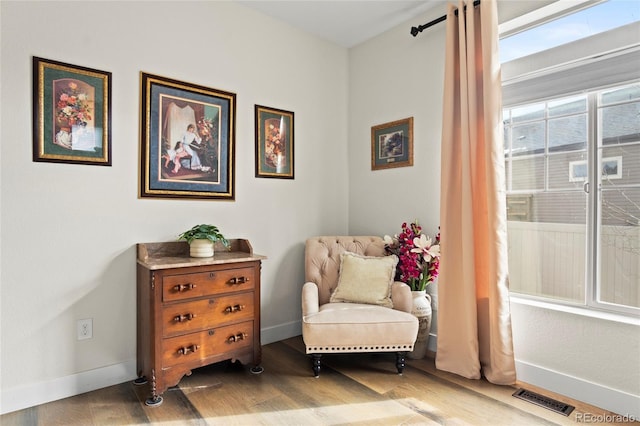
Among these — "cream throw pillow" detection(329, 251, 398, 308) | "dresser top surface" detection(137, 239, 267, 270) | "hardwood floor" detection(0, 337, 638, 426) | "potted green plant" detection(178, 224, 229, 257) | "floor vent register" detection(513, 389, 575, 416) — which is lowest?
"hardwood floor" detection(0, 337, 638, 426)

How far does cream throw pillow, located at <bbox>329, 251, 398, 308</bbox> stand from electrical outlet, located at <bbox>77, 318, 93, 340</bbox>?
1595mm

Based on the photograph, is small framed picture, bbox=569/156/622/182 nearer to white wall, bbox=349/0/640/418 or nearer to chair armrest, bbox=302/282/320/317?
white wall, bbox=349/0/640/418

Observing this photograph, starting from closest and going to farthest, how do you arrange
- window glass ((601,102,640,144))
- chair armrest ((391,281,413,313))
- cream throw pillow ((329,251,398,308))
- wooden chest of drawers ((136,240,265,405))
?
window glass ((601,102,640,144)) → wooden chest of drawers ((136,240,265,405)) → chair armrest ((391,281,413,313)) → cream throw pillow ((329,251,398,308))

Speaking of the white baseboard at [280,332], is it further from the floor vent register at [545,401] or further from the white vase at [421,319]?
the floor vent register at [545,401]

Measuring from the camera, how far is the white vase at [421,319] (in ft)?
8.91

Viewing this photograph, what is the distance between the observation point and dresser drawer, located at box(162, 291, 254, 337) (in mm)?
2211

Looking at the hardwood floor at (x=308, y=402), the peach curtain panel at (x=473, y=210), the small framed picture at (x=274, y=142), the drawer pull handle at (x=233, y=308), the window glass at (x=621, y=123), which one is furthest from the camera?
the small framed picture at (x=274, y=142)

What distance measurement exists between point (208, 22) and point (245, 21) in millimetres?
327

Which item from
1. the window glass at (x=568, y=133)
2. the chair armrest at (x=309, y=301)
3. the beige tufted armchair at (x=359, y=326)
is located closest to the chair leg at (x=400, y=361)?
the beige tufted armchair at (x=359, y=326)

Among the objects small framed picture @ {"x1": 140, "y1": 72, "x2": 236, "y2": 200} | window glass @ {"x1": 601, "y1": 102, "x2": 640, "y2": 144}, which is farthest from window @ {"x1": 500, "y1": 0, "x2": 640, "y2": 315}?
small framed picture @ {"x1": 140, "y1": 72, "x2": 236, "y2": 200}

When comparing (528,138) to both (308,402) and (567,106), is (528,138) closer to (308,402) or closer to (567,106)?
(567,106)

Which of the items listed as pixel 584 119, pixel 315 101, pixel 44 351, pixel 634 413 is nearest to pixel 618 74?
pixel 584 119

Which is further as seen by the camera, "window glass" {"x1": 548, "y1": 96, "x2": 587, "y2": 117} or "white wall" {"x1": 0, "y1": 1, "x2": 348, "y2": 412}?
"window glass" {"x1": 548, "y1": 96, "x2": 587, "y2": 117}

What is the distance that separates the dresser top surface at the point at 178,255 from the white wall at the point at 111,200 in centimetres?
8
